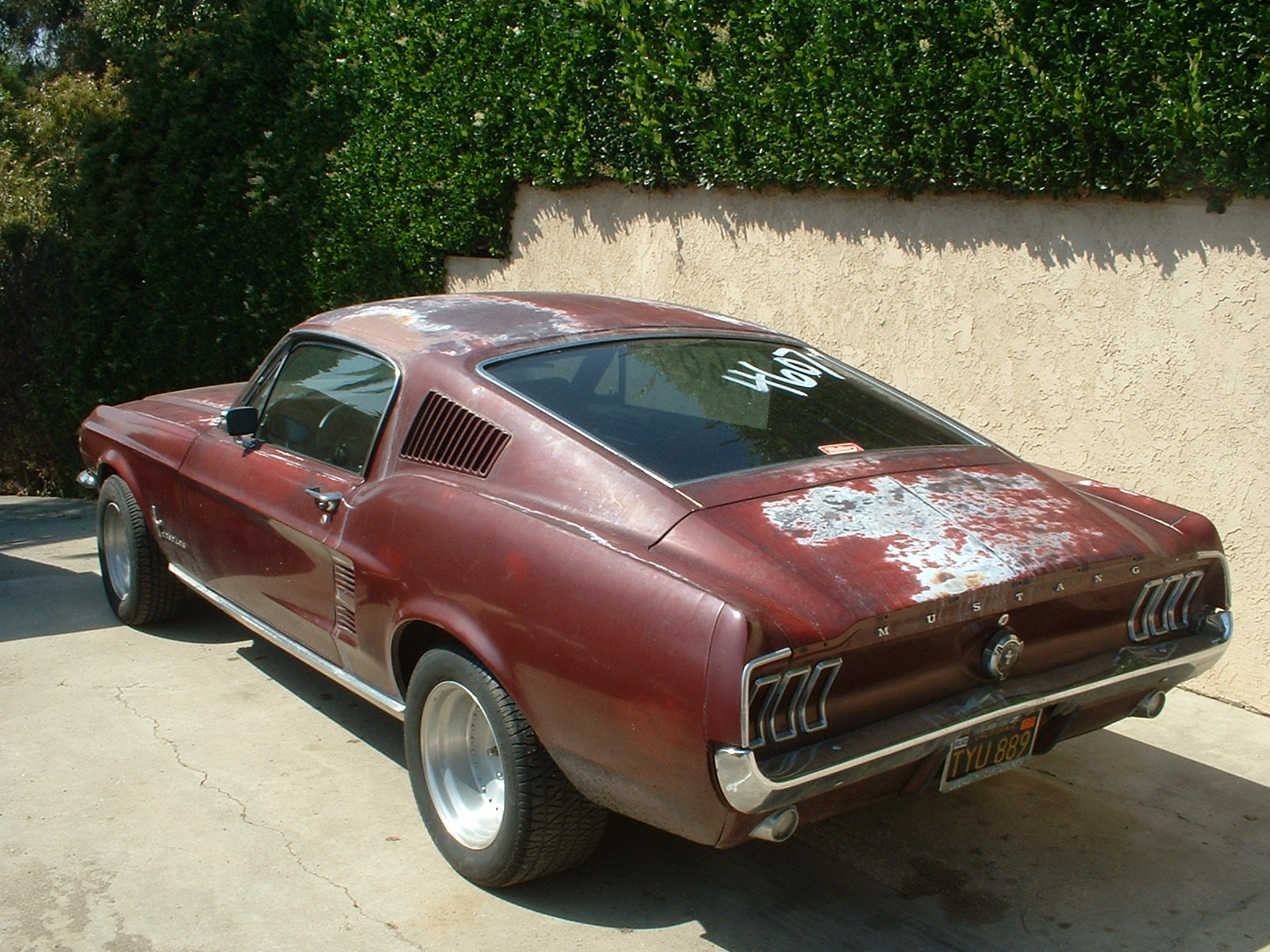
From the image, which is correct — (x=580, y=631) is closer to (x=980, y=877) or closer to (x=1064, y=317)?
(x=980, y=877)

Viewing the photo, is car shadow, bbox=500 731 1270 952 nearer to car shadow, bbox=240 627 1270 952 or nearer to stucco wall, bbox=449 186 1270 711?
car shadow, bbox=240 627 1270 952

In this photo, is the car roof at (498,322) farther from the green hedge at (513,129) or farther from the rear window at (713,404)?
the green hedge at (513,129)

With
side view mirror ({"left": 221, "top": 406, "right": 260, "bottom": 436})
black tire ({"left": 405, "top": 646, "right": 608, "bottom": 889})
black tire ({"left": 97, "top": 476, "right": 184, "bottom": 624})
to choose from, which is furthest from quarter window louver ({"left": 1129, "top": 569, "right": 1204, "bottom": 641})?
black tire ({"left": 97, "top": 476, "right": 184, "bottom": 624})

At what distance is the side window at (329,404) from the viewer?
4172 millimetres

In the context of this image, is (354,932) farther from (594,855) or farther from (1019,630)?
(1019,630)

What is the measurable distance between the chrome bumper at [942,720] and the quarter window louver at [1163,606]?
44 millimetres

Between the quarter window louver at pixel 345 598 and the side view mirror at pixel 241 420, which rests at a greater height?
the side view mirror at pixel 241 420

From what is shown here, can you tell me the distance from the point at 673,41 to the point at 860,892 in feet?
15.7

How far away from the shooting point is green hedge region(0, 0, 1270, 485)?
4.93 m

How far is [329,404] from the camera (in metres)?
4.46

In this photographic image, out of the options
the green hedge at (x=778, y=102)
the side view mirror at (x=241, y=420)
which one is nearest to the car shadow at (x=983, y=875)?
the side view mirror at (x=241, y=420)

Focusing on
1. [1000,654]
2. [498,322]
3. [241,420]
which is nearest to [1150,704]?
[1000,654]

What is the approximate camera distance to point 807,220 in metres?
6.40

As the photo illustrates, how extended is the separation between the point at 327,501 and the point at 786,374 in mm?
1543
